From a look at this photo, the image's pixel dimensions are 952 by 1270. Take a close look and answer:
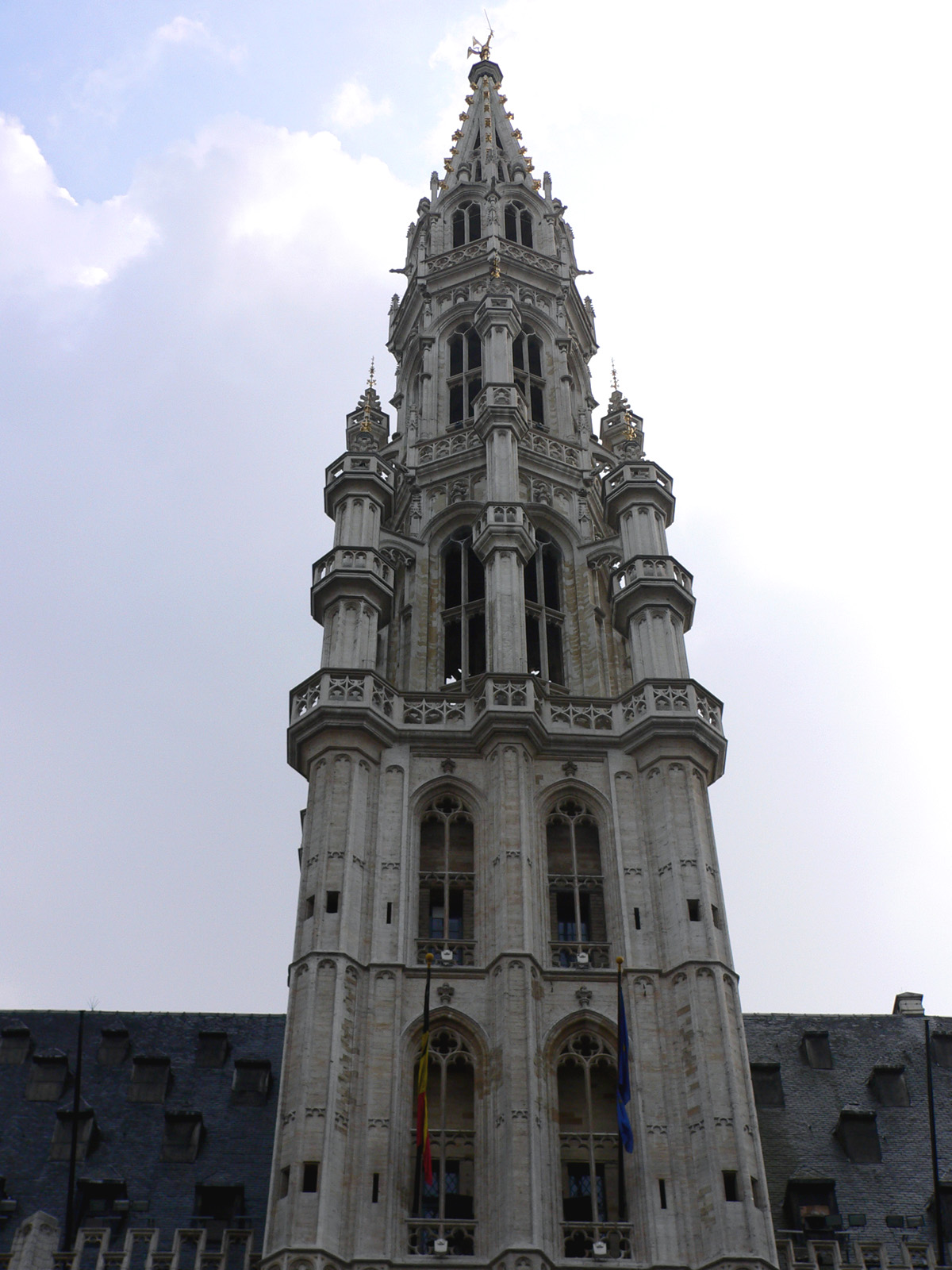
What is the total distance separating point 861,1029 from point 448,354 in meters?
27.0

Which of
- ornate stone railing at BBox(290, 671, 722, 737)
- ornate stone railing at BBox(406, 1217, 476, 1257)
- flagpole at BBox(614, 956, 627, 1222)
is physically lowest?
ornate stone railing at BBox(406, 1217, 476, 1257)

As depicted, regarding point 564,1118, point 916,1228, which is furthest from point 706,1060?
point 916,1228

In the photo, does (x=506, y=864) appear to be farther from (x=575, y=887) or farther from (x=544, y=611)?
(x=544, y=611)

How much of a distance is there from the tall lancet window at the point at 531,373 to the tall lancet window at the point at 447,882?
18515 mm

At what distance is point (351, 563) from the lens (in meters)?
45.1

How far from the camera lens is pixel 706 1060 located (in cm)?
3344

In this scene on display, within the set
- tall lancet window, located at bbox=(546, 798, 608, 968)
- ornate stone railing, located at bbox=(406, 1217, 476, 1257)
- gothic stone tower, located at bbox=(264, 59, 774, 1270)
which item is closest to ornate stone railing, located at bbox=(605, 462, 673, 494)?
gothic stone tower, located at bbox=(264, 59, 774, 1270)

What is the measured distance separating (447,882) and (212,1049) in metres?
9.56

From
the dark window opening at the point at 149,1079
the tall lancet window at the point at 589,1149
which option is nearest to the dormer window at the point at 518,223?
the dark window opening at the point at 149,1079

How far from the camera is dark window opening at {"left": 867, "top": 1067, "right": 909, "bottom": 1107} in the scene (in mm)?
40719

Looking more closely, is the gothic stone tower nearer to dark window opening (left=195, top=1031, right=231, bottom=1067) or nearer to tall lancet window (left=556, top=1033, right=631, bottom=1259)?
tall lancet window (left=556, top=1033, right=631, bottom=1259)

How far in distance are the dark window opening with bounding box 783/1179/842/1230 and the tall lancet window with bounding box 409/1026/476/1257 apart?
25.7 ft

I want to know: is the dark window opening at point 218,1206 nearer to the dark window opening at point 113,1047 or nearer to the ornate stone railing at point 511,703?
the dark window opening at point 113,1047

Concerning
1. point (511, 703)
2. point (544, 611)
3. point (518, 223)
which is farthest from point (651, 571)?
point (518, 223)
